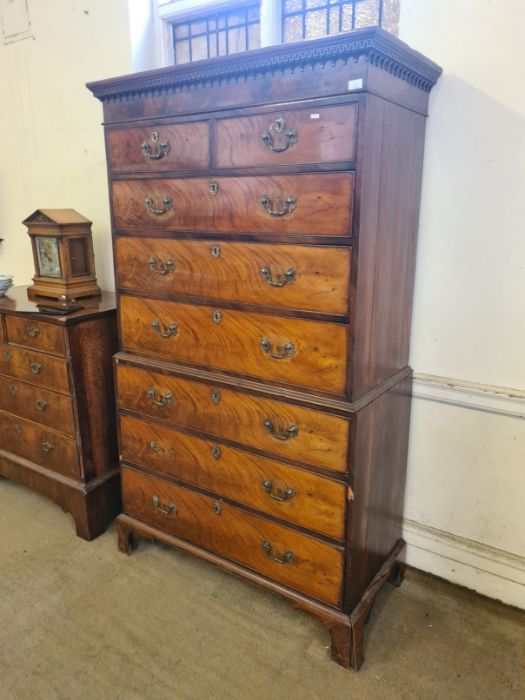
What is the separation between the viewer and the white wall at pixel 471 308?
144 cm

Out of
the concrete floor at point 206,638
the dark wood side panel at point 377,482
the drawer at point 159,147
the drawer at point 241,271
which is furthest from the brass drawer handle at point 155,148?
the concrete floor at point 206,638

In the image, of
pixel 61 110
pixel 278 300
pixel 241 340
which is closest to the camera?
pixel 278 300

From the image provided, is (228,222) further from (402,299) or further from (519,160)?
(519,160)

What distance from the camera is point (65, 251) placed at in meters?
2.03

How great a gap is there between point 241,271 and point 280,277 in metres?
0.13

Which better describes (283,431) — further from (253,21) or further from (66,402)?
(253,21)

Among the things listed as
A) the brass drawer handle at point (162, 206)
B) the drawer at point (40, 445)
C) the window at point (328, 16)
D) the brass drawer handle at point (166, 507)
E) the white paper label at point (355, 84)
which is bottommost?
the brass drawer handle at point (166, 507)

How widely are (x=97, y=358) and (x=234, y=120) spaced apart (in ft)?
3.36

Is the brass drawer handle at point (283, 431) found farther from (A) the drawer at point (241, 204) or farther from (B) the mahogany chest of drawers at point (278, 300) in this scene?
(A) the drawer at point (241, 204)

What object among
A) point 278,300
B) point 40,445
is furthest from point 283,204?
point 40,445

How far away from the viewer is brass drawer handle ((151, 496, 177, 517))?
1767mm

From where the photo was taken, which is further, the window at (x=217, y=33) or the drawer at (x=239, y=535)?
the window at (x=217, y=33)

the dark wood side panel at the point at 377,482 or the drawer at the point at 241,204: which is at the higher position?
the drawer at the point at 241,204

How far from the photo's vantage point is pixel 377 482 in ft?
5.05
